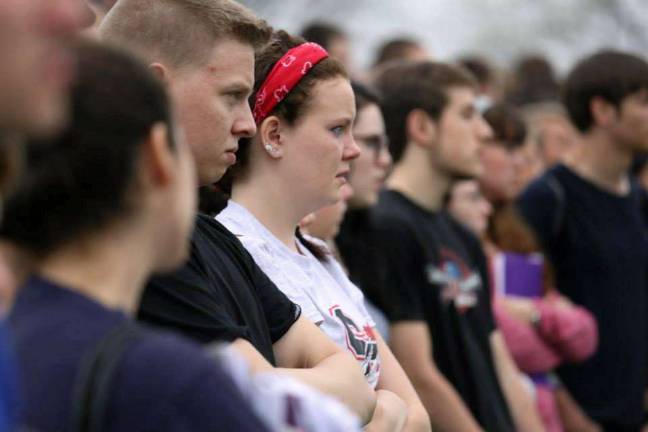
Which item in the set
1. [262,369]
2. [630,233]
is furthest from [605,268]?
[262,369]

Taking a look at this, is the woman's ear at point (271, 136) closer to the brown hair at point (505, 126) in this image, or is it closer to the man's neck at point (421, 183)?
the man's neck at point (421, 183)

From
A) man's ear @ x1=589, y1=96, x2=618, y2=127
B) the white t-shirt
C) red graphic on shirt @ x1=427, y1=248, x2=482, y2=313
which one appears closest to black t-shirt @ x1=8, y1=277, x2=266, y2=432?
the white t-shirt

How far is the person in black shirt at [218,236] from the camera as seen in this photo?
2.89 meters

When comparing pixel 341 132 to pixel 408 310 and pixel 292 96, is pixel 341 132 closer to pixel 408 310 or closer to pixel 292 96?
pixel 292 96

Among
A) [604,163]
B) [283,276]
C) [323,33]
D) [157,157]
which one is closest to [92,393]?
[157,157]

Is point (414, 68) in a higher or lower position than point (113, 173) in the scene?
lower

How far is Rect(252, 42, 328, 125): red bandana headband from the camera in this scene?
12.8ft

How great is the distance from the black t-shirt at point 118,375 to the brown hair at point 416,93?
4.31 metres

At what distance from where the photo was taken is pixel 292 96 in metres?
3.92

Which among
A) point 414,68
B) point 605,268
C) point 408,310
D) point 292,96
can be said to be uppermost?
point 292,96

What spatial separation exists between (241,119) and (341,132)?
55 cm

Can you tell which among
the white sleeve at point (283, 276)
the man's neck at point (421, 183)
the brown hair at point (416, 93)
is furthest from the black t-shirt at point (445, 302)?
the white sleeve at point (283, 276)

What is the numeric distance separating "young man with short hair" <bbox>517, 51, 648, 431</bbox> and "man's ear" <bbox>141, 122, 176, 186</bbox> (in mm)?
5624

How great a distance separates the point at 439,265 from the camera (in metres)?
5.87
